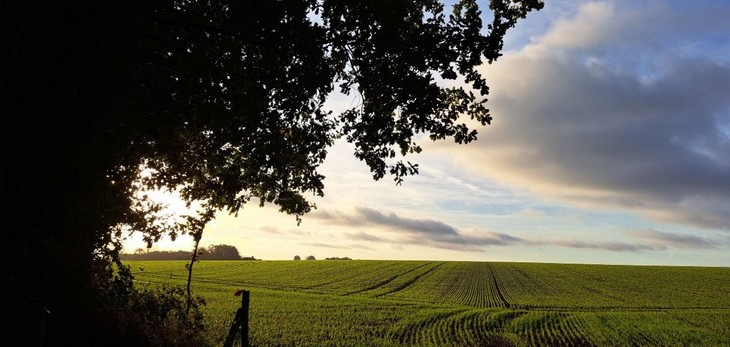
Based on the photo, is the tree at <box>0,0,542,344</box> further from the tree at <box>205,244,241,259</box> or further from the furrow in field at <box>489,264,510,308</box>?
the tree at <box>205,244,241,259</box>

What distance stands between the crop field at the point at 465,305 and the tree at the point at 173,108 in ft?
12.0

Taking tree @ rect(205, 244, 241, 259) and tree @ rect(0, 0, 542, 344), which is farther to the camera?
tree @ rect(205, 244, 241, 259)

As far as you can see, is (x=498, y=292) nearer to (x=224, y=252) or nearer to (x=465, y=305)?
(x=465, y=305)

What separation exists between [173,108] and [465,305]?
3560 centimetres

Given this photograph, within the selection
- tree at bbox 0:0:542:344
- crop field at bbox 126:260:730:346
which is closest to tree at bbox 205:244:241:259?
crop field at bbox 126:260:730:346

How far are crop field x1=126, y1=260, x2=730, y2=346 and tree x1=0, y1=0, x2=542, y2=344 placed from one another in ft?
12.0

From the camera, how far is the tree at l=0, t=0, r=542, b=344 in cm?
736

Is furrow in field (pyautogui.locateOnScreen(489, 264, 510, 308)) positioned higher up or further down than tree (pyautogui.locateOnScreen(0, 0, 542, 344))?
further down

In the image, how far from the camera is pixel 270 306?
3500 centimetres

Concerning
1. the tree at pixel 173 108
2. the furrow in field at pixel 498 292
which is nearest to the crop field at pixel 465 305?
the furrow in field at pixel 498 292

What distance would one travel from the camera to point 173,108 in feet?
35.9

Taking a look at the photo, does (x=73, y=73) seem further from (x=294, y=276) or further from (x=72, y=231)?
(x=294, y=276)

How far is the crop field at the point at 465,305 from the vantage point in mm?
26391

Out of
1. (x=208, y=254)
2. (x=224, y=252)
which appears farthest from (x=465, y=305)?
(x=224, y=252)
